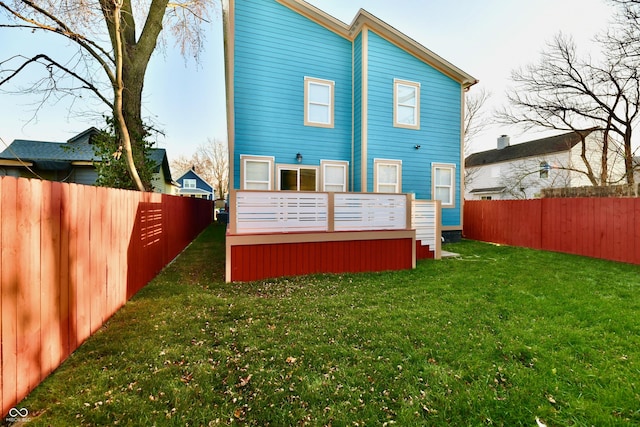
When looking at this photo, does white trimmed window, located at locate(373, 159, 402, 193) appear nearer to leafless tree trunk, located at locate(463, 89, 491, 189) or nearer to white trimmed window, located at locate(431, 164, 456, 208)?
white trimmed window, located at locate(431, 164, 456, 208)

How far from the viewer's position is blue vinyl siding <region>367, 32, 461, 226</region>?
29.8 feet

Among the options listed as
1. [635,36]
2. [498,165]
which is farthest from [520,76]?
[498,165]

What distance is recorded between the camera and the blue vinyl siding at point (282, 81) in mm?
8336

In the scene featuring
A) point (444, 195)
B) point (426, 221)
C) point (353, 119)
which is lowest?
point (426, 221)

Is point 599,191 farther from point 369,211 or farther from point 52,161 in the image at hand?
point 52,161

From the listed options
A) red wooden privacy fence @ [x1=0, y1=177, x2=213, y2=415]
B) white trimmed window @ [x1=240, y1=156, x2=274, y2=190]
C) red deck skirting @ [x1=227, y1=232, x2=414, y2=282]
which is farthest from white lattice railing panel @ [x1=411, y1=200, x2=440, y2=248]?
red wooden privacy fence @ [x1=0, y1=177, x2=213, y2=415]

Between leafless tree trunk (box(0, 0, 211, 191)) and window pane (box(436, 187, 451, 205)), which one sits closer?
leafless tree trunk (box(0, 0, 211, 191))

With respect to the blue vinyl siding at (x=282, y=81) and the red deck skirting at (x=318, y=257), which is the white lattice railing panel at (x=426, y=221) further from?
the blue vinyl siding at (x=282, y=81)

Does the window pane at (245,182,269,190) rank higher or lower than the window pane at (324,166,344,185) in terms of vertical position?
lower

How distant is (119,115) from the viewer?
6418 millimetres

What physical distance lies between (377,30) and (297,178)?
17.4 feet

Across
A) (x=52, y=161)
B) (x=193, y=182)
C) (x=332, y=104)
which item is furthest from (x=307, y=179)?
(x=193, y=182)

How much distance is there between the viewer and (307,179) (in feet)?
29.5

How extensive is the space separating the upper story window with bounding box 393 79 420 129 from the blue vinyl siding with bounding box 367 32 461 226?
0.15m
